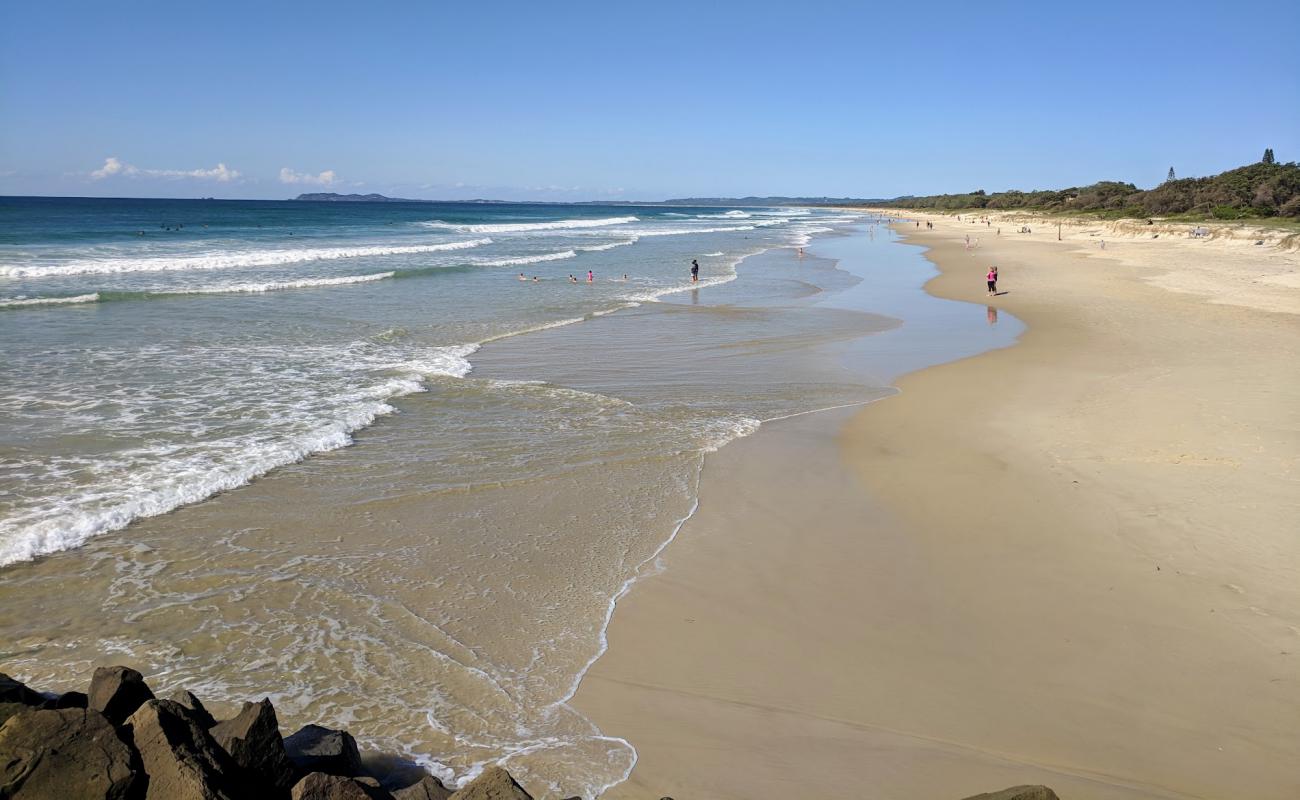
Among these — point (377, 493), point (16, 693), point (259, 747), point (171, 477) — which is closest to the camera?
point (259, 747)

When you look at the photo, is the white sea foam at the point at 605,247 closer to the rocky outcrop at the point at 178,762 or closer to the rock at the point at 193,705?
the rock at the point at 193,705

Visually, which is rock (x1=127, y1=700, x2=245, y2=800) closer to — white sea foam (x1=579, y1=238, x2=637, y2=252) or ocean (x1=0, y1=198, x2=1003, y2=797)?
ocean (x1=0, y1=198, x2=1003, y2=797)

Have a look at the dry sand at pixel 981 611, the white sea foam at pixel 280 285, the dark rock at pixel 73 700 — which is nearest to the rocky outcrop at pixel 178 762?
the dark rock at pixel 73 700

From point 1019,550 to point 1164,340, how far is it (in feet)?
41.5

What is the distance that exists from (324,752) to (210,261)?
37784mm

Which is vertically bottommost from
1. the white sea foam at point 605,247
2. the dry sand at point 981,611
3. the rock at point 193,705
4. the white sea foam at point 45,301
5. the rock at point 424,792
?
the dry sand at point 981,611

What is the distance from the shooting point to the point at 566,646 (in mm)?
5758

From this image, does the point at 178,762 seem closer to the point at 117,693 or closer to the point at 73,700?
the point at 117,693

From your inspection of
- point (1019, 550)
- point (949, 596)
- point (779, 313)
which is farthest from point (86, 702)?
point (779, 313)

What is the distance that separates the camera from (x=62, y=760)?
3586 mm

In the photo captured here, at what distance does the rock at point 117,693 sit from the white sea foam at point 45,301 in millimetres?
23251

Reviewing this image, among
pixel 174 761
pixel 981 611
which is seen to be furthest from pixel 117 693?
pixel 981 611

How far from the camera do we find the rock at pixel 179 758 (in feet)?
11.6

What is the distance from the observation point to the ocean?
525 centimetres
